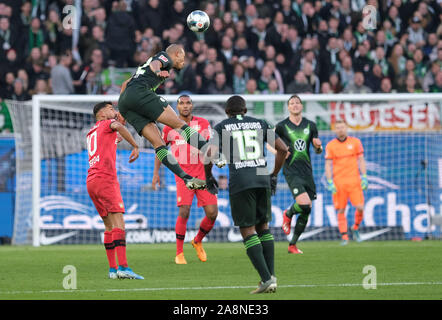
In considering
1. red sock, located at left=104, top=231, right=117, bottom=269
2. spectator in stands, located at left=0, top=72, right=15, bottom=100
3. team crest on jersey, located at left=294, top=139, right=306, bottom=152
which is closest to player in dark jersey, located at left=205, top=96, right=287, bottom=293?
red sock, located at left=104, top=231, right=117, bottom=269

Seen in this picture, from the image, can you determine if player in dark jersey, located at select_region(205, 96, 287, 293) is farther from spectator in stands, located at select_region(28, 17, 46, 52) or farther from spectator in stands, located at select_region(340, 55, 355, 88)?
spectator in stands, located at select_region(28, 17, 46, 52)

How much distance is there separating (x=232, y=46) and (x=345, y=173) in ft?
20.0

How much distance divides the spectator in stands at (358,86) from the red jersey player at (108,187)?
11245 millimetres

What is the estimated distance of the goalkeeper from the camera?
1661 centimetres

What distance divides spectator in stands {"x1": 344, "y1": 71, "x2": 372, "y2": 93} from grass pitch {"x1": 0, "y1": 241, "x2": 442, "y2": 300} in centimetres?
564

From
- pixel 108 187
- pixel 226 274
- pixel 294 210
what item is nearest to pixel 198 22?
pixel 108 187

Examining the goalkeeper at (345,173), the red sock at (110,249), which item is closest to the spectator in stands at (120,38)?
the goalkeeper at (345,173)

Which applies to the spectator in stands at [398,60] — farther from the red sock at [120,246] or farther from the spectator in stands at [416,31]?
the red sock at [120,246]

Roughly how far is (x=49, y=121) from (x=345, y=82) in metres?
7.56

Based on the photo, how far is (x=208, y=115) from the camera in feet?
61.9

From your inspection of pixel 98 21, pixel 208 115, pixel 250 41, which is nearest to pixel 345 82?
pixel 250 41

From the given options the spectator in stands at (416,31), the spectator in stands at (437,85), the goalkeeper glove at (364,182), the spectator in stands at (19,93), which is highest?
the spectator in stands at (416,31)

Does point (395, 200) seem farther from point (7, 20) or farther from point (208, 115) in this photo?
point (7, 20)

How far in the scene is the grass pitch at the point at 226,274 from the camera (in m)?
8.20
